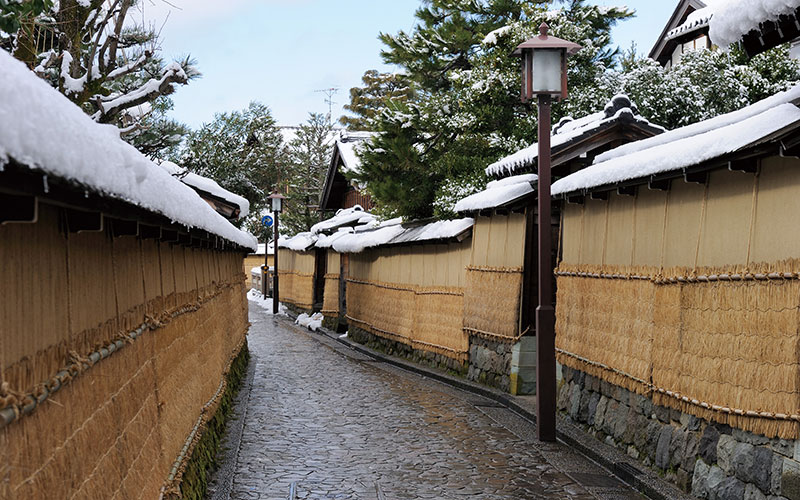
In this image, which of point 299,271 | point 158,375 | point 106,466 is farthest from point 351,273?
point 106,466

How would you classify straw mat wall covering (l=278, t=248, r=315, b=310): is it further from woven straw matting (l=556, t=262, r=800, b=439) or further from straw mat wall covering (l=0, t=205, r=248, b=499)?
straw mat wall covering (l=0, t=205, r=248, b=499)

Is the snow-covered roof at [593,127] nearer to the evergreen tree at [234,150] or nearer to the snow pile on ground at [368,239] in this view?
the snow pile on ground at [368,239]

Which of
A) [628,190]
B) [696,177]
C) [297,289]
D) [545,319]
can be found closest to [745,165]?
[696,177]

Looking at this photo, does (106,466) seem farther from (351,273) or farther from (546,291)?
(351,273)

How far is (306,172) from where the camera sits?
184ft

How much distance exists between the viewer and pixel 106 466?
15.6 ft

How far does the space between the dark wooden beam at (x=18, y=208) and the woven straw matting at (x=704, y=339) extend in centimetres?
A: 606

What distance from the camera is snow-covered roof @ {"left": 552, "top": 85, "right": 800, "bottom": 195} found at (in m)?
7.65

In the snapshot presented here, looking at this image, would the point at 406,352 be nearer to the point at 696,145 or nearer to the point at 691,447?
the point at 691,447

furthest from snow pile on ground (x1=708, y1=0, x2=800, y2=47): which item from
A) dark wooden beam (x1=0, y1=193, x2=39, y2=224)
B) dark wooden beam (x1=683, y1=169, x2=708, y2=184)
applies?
dark wooden beam (x1=0, y1=193, x2=39, y2=224)

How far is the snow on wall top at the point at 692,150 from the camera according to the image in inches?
299

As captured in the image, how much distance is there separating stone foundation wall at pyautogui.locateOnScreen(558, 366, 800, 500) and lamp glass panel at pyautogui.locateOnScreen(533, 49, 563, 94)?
4034mm

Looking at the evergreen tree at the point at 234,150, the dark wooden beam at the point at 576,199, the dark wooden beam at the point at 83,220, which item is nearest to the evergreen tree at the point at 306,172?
the evergreen tree at the point at 234,150

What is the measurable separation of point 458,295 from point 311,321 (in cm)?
1777
